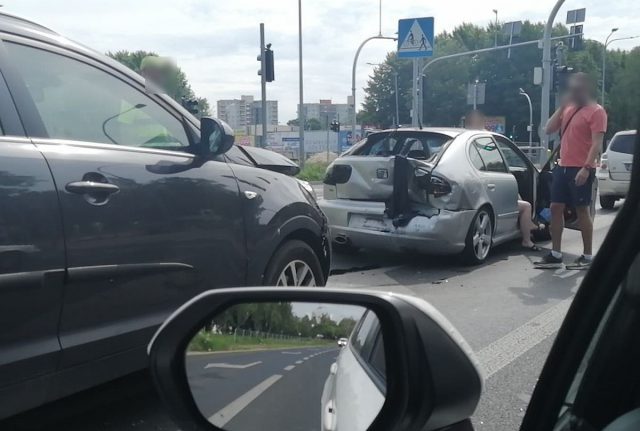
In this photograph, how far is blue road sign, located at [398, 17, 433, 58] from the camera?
1627 centimetres

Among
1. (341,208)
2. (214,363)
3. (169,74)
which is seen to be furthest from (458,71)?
(214,363)

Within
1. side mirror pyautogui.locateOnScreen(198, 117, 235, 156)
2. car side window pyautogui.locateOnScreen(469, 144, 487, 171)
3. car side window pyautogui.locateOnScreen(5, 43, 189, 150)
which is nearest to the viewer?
car side window pyautogui.locateOnScreen(5, 43, 189, 150)

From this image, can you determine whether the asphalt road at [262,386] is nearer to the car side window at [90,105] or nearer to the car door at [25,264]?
the car door at [25,264]

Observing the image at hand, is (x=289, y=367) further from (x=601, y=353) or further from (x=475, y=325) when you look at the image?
(x=475, y=325)

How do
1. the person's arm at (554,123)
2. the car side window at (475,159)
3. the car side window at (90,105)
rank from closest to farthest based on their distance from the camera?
the car side window at (90,105)
the person's arm at (554,123)
the car side window at (475,159)

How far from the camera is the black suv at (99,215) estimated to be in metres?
2.58

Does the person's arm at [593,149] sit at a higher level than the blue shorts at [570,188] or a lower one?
higher

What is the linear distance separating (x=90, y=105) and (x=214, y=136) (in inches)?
26.2

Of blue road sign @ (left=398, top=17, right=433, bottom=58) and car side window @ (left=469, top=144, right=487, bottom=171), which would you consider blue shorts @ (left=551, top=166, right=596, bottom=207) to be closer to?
car side window @ (left=469, top=144, right=487, bottom=171)

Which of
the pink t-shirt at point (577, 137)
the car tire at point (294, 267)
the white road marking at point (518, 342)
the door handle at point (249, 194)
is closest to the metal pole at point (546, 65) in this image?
the pink t-shirt at point (577, 137)

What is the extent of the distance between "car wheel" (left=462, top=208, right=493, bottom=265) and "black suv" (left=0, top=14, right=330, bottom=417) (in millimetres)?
3760

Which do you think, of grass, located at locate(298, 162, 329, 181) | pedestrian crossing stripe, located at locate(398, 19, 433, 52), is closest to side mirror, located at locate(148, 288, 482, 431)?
pedestrian crossing stripe, located at locate(398, 19, 433, 52)

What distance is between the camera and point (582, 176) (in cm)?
684

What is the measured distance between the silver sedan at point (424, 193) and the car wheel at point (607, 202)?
6.58 meters
